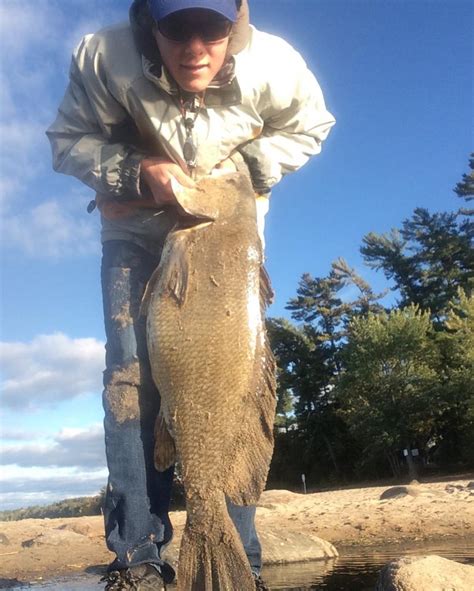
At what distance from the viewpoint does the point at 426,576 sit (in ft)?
13.0

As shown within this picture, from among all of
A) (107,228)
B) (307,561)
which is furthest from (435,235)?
(107,228)

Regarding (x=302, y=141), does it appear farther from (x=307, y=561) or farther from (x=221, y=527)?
(x=307, y=561)

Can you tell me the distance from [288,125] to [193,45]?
985 mm

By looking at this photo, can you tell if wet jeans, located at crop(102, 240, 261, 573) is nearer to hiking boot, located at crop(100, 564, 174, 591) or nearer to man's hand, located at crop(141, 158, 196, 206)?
hiking boot, located at crop(100, 564, 174, 591)

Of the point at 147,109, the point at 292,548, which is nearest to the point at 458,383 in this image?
the point at 292,548

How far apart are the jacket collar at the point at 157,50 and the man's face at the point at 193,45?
0.06m

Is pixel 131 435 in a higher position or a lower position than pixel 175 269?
lower

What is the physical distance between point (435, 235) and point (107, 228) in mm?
51939

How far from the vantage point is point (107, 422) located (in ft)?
11.8

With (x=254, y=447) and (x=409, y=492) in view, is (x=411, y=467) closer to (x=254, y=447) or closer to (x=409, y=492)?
(x=409, y=492)

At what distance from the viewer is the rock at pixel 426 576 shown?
388 cm

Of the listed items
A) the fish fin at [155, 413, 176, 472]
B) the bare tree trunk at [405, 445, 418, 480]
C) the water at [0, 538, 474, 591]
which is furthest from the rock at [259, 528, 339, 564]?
the bare tree trunk at [405, 445, 418, 480]

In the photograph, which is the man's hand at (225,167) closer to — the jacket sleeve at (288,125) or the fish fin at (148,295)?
the jacket sleeve at (288,125)

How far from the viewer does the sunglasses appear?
3.42 metres
